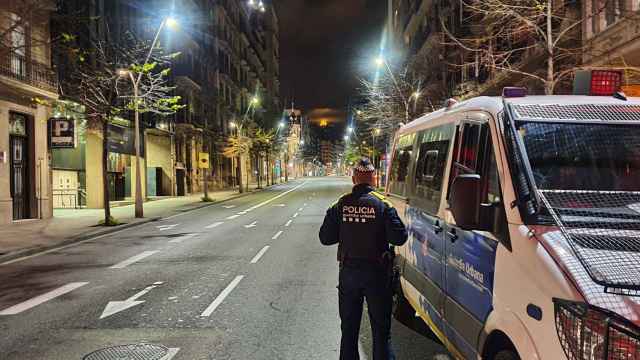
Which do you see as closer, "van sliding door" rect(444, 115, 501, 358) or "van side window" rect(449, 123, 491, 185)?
"van sliding door" rect(444, 115, 501, 358)

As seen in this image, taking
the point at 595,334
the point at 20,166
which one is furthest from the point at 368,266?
the point at 20,166

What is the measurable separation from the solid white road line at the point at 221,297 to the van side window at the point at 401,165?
305 centimetres

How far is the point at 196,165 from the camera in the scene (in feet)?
171

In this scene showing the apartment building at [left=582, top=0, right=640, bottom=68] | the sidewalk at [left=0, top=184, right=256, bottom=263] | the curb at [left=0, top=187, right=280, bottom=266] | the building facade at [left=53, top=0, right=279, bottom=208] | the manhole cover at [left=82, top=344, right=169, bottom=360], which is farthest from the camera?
the building facade at [left=53, top=0, right=279, bottom=208]

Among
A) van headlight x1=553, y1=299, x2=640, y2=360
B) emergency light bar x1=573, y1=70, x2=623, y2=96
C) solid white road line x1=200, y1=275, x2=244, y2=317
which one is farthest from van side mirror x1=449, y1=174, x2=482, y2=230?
solid white road line x1=200, y1=275, x2=244, y2=317

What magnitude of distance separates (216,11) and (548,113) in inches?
2331

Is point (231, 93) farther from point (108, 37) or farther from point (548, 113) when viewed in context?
point (548, 113)

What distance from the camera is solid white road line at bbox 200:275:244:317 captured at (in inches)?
290

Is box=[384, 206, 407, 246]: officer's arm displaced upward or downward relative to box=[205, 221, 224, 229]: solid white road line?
upward

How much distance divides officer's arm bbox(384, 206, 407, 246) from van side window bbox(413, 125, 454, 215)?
60cm

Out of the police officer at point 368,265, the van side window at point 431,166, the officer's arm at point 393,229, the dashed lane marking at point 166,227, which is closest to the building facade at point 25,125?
the dashed lane marking at point 166,227

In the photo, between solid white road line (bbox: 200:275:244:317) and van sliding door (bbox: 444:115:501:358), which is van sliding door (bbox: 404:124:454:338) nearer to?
van sliding door (bbox: 444:115:501:358)

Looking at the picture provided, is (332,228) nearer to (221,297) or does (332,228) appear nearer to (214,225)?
(221,297)

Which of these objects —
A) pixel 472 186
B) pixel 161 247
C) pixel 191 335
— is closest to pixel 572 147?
pixel 472 186
